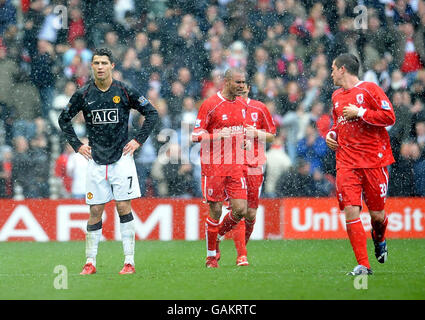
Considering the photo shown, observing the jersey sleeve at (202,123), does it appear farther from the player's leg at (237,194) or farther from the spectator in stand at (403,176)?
the spectator in stand at (403,176)

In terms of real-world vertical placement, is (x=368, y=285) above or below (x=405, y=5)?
below

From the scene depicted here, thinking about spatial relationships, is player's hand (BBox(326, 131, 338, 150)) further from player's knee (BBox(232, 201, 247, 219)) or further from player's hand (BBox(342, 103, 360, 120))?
player's knee (BBox(232, 201, 247, 219))

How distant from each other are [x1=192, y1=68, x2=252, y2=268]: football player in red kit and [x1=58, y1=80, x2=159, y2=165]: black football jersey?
39.8 inches

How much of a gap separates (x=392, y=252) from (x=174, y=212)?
3.74m

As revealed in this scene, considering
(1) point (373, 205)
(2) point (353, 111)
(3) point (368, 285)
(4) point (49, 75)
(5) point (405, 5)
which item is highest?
(5) point (405, 5)

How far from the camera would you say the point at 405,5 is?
15969 millimetres

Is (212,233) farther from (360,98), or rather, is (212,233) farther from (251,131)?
(360,98)

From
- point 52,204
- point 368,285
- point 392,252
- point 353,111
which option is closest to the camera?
point 368,285

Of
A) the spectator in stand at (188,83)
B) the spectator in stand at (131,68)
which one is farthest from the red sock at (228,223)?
the spectator in stand at (131,68)

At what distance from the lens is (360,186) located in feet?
27.6

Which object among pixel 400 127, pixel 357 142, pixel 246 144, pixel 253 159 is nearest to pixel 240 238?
pixel 253 159

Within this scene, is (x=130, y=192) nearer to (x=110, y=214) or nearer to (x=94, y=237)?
(x=94, y=237)

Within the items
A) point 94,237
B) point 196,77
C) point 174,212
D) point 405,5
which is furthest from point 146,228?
point 405,5

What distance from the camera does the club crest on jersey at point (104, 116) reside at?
333 inches
